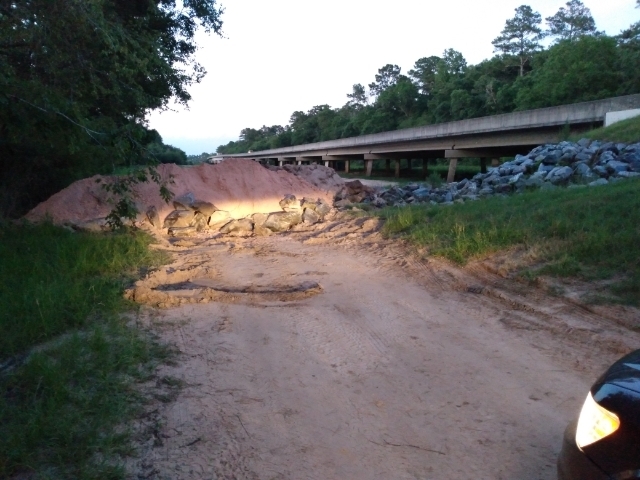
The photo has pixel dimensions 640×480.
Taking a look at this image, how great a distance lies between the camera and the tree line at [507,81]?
1533 inches

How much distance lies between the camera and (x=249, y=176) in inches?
680

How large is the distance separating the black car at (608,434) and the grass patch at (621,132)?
17821 millimetres

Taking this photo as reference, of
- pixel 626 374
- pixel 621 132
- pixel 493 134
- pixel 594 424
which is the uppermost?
pixel 621 132

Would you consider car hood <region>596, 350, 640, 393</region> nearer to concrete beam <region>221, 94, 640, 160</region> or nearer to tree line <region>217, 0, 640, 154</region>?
concrete beam <region>221, 94, 640, 160</region>

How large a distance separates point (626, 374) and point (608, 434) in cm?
40

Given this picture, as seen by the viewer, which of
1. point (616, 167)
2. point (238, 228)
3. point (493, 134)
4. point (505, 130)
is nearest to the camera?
point (238, 228)

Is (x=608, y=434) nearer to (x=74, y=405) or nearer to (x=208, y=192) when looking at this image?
(x=74, y=405)

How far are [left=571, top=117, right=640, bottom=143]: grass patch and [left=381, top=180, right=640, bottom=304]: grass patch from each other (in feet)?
28.2

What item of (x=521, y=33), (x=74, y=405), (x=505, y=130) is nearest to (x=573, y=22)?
(x=521, y=33)

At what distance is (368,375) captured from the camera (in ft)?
16.6

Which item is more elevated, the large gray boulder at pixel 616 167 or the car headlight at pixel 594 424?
the car headlight at pixel 594 424

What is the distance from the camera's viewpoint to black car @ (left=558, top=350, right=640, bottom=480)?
90.7 inches

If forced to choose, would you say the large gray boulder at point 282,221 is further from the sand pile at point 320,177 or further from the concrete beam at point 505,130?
the concrete beam at point 505,130

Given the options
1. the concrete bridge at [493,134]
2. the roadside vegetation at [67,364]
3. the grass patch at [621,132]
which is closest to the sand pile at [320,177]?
the concrete bridge at [493,134]
